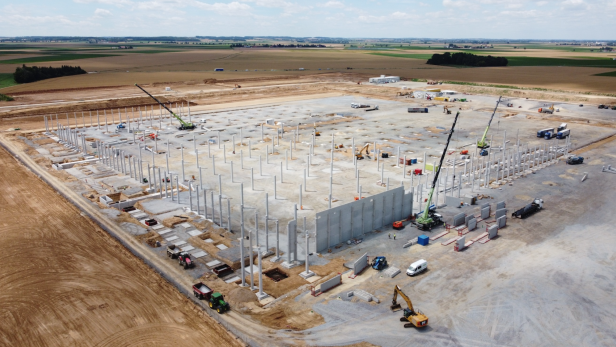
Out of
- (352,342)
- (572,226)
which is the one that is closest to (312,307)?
(352,342)

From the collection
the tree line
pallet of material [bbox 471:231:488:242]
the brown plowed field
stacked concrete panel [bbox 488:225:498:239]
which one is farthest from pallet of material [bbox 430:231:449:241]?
the tree line

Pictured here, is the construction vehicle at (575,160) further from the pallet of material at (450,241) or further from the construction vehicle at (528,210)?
the pallet of material at (450,241)

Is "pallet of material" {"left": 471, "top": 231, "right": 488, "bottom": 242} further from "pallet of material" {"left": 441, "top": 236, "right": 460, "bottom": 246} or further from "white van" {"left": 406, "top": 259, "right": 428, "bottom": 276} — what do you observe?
"white van" {"left": 406, "top": 259, "right": 428, "bottom": 276}

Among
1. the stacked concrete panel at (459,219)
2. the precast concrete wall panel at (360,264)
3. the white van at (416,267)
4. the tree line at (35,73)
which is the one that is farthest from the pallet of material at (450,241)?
the tree line at (35,73)

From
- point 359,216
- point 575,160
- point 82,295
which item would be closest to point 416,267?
point 359,216

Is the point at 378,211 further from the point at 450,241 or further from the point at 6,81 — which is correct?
the point at 6,81

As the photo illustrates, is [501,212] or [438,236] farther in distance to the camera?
[501,212]
